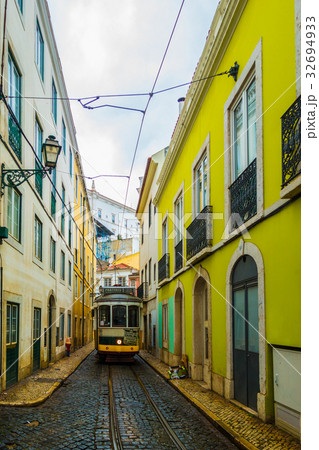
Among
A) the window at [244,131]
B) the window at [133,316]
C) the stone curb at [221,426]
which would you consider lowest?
the stone curb at [221,426]

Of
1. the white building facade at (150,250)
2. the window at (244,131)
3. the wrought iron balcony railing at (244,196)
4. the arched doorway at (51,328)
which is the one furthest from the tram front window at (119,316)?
the window at (244,131)

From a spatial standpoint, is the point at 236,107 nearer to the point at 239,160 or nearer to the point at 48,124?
the point at 239,160

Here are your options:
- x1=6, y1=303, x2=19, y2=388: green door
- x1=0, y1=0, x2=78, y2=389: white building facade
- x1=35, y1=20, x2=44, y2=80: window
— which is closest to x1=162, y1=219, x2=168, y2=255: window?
x1=0, y1=0, x2=78, y2=389: white building facade

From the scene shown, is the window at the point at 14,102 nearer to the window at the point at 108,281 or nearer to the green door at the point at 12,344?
the green door at the point at 12,344

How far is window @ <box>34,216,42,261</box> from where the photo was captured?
14.3 m

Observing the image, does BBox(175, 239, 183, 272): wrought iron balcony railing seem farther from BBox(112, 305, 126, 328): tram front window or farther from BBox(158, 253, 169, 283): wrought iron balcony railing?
BBox(112, 305, 126, 328): tram front window

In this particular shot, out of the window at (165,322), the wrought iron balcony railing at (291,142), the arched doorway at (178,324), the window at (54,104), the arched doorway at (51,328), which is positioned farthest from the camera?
the window at (165,322)

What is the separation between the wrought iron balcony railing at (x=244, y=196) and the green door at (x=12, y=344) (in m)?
5.45

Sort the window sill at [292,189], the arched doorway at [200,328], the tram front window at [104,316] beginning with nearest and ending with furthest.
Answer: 1. the window sill at [292,189]
2. the arched doorway at [200,328]
3. the tram front window at [104,316]

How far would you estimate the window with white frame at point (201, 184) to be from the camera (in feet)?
39.1

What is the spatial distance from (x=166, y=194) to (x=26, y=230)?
8.01 meters

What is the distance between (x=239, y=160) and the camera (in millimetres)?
9133

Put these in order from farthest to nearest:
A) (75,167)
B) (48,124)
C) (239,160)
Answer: (75,167)
(48,124)
(239,160)
